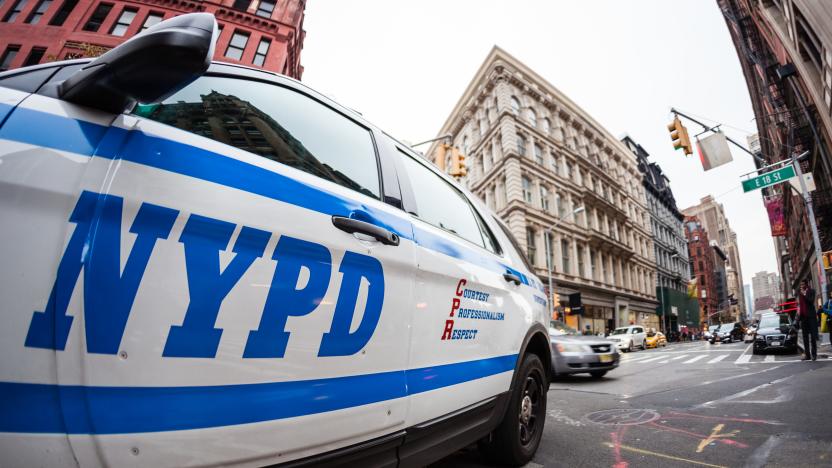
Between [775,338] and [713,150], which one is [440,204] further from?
[775,338]

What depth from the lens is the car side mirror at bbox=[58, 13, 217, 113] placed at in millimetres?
808

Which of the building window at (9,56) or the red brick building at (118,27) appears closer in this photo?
the building window at (9,56)

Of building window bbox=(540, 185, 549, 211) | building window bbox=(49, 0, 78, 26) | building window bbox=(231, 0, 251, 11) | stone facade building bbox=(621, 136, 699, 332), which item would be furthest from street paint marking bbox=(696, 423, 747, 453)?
stone facade building bbox=(621, 136, 699, 332)

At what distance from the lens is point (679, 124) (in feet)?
33.7

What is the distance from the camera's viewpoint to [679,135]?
33.8 ft

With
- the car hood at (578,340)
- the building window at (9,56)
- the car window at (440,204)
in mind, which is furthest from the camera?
the building window at (9,56)

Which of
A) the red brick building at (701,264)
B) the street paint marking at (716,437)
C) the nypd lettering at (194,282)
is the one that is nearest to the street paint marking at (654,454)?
the street paint marking at (716,437)

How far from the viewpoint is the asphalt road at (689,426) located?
2498mm

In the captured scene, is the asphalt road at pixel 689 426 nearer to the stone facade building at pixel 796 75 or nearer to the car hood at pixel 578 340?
the car hood at pixel 578 340

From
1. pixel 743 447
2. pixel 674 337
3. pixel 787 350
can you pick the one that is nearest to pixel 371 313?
pixel 743 447

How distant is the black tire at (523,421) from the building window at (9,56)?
26.2 meters

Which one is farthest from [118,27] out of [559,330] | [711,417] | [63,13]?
[711,417]

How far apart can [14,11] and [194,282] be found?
28.9 meters

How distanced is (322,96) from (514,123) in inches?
961
